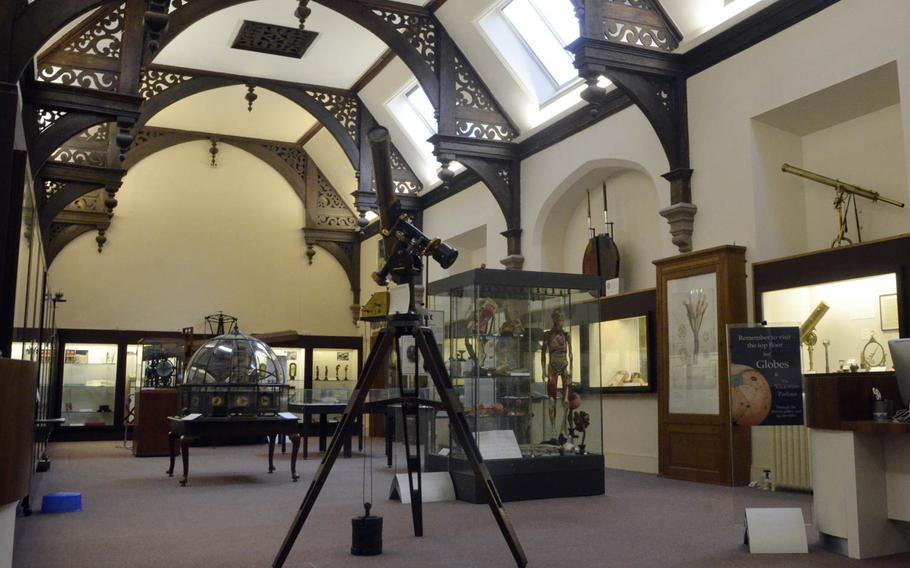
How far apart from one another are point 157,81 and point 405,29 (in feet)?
16.4

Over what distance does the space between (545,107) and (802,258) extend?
5233mm

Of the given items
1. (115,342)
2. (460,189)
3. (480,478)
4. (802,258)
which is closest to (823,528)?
(480,478)

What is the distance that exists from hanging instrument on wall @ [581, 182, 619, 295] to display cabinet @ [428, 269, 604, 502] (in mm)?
3028

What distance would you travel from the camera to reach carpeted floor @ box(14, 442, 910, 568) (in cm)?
462

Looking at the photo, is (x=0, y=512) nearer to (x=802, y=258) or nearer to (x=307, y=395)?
(x=802, y=258)

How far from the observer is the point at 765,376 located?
4953 millimetres

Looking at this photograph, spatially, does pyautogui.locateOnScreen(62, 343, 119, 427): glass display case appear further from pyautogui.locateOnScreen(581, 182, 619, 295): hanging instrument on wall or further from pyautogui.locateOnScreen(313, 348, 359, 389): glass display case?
pyautogui.locateOnScreen(581, 182, 619, 295): hanging instrument on wall

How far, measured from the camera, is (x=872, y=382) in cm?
486

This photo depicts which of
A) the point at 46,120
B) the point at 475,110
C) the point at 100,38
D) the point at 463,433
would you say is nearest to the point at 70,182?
the point at 46,120

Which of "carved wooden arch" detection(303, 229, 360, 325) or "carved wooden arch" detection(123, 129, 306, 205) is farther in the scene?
"carved wooden arch" detection(303, 229, 360, 325)

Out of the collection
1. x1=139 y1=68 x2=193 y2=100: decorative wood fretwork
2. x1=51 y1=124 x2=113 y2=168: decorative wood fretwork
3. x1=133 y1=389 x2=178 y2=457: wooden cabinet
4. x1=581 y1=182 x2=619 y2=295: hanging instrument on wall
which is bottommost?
x1=133 y1=389 x2=178 y2=457: wooden cabinet

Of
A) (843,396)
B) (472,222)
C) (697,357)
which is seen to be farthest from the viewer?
(472,222)

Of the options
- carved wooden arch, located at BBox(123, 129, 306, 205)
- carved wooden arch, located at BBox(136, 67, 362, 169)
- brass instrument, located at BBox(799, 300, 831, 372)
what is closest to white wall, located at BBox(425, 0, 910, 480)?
brass instrument, located at BBox(799, 300, 831, 372)

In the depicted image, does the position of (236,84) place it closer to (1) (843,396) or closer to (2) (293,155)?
(2) (293,155)
